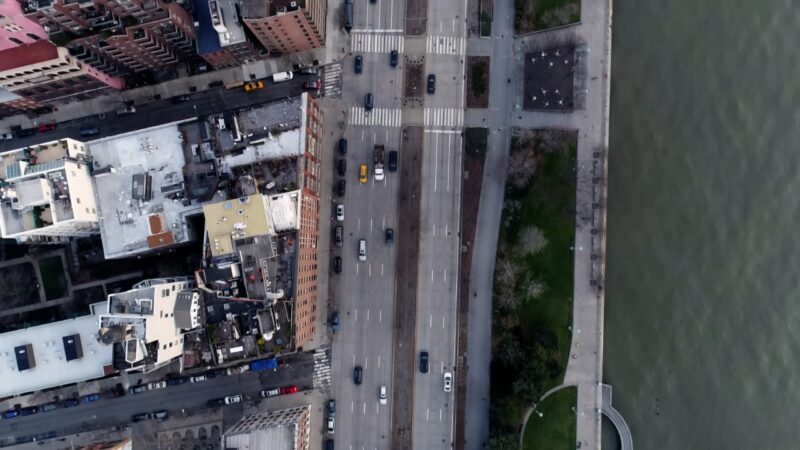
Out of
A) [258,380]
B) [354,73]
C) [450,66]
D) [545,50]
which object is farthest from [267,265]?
[545,50]

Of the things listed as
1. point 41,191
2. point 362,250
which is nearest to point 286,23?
point 362,250

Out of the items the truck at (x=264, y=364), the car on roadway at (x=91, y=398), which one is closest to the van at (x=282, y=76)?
the truck at (x=264, y=364)

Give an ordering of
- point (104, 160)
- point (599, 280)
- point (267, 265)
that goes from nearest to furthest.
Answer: point (267, 265), point (104, 160), point (599, 280)

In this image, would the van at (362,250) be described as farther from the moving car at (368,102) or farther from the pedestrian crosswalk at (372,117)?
the moving car at (368,102)

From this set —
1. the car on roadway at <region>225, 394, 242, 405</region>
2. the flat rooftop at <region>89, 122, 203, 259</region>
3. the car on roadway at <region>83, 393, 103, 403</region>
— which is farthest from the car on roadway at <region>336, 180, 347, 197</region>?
the car on roadway at <region>83, 393, 103, 403</region>

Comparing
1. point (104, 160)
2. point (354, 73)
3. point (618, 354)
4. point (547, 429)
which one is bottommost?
point (547, 429)

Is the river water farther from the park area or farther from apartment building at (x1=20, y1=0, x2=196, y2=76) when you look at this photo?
apartment building at (x1=20, y1=0, x2=196, y2=76)

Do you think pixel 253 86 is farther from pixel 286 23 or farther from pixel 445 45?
pixel 445 45

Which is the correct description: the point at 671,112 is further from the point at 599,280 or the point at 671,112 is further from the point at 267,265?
the point at 267,265
